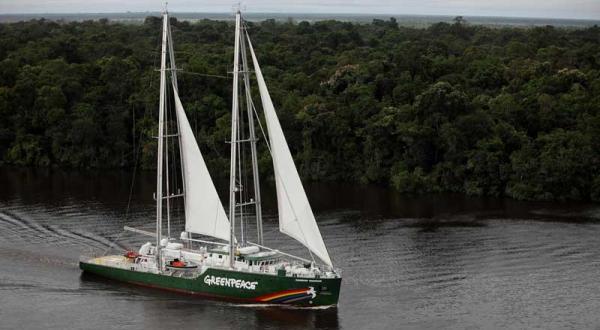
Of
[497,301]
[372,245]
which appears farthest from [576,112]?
[497,301]

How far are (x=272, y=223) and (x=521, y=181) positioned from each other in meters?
27.1

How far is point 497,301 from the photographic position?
5941 centimetres

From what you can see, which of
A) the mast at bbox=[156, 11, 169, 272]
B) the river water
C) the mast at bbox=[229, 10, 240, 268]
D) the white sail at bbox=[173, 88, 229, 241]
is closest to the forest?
the river water

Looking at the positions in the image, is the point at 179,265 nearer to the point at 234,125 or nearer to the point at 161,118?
the point at 161,118

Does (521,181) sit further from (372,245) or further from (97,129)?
(97,129)

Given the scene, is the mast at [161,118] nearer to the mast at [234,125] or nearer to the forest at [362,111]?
the mast at [234,125]

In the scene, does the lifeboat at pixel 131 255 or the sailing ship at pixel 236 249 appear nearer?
the sailing ship at pixel 236 249

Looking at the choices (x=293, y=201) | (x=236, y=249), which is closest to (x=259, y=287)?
(x=236, y=249)

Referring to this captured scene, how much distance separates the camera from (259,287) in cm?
5706

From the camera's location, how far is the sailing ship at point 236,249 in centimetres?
5650

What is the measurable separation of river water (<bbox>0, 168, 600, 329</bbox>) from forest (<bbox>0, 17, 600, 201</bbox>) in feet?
16.0

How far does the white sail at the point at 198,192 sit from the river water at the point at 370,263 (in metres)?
4.64

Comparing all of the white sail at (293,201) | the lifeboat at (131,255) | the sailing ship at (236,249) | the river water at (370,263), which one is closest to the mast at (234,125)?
the sailing ship at (236,249)

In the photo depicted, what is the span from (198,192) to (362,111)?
155 ft
